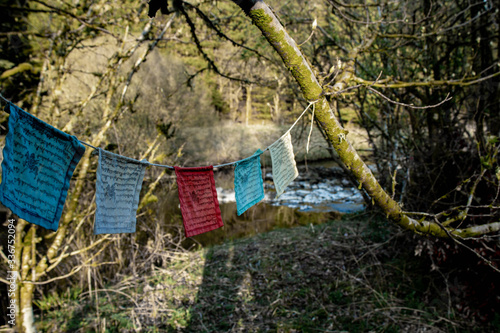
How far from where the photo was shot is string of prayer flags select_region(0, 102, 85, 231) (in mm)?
1281

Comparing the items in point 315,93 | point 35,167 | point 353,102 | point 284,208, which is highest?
point 353,102

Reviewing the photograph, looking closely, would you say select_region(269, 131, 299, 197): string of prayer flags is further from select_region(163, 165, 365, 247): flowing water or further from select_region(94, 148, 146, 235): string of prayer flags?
select_region(163, 165, 365, 247): flowing water

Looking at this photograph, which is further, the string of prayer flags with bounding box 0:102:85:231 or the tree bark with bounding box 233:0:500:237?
the tree bark with bounding box 233:0:500:237

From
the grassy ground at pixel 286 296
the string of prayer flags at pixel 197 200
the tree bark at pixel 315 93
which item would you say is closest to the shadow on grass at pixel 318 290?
the grassy ground at pixel 286 296

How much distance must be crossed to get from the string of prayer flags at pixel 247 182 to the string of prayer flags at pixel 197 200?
0.21 m

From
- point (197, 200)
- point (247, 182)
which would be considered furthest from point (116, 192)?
point (247, 182)

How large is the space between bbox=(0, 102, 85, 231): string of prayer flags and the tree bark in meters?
1.08

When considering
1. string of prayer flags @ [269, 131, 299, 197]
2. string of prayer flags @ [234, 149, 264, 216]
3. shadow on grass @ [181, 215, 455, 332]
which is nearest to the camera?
string of prayer flags @ [269, 131, 299, 197]

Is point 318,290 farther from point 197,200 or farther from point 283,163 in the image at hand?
point 197,200

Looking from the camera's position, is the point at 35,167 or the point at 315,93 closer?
the point at 35,167

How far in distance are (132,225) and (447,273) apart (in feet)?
11.2

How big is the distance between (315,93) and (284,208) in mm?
7515

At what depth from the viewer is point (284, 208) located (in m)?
8.94

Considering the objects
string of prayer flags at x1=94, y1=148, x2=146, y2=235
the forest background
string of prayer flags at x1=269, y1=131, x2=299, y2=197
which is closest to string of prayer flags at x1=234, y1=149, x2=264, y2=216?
string of prayer flags at x1=269, y1=131, x2=299, y2=197
